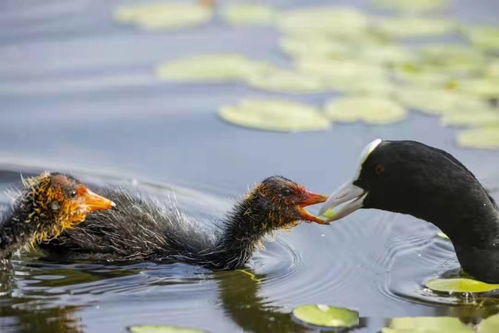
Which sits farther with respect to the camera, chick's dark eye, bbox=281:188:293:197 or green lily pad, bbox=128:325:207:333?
chick's dark eye, bbox=281:188:293:197

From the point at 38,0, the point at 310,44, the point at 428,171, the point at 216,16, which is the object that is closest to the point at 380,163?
the point at 428,171

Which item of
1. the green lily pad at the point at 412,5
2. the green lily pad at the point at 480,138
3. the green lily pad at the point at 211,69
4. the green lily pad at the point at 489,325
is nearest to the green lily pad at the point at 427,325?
the green lily pad at the point at 489,325

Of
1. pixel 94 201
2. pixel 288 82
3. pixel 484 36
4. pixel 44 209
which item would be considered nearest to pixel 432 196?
pixel 94 201

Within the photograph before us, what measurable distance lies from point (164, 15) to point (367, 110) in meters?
2.47

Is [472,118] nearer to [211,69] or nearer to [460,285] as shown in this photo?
[211,69]

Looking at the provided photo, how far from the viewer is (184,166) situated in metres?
8.16

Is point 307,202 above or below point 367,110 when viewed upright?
below

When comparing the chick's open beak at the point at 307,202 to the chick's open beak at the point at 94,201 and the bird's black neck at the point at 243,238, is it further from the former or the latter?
the chick's open beak at the point at 94,201

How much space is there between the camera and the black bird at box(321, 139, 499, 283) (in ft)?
21.6

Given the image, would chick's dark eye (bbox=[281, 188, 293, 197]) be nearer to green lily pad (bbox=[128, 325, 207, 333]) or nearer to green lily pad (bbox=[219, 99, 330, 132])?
green lily pad (bbox=[128, 325, 207, 333])

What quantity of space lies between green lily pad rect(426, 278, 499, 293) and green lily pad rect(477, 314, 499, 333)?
0.36m

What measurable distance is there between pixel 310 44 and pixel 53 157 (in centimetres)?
264

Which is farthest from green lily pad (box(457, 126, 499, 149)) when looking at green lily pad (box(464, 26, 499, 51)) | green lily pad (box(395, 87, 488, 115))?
green lily pad (box(464, 26, 499, 51))

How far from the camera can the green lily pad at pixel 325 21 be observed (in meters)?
10.5
